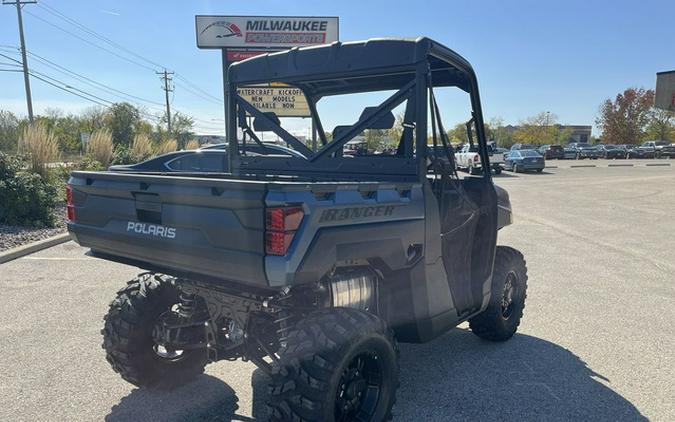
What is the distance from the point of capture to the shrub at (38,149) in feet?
34.8

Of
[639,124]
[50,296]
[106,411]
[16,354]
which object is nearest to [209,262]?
[106,411]

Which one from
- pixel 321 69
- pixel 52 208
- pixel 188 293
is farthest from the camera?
pixel 52 208

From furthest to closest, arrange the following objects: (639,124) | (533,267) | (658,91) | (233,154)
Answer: (639,124) → (658,91) → (533,267) → (233,154)

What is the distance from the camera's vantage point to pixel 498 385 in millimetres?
3471

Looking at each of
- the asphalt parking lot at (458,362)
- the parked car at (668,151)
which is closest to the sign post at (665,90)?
the parked car at (668,151)

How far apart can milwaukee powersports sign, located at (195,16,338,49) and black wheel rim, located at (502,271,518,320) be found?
14.5 meters

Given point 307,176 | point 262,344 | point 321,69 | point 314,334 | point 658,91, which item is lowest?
point 262,344

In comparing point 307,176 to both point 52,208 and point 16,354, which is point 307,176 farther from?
point 52,208

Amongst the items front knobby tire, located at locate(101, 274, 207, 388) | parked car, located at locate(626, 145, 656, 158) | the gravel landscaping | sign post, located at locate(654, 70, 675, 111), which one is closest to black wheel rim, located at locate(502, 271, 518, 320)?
front knobby tire, located at locate(101, 274, 207, 388)

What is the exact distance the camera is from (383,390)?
8.91ft

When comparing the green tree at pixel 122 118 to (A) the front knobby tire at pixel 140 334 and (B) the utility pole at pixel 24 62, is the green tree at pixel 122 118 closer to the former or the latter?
(B) the utility pole at pixel 24 62

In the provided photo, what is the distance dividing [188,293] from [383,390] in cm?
135

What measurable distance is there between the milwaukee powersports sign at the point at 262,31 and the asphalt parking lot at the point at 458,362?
479 inches

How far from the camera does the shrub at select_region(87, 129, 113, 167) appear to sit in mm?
14227
